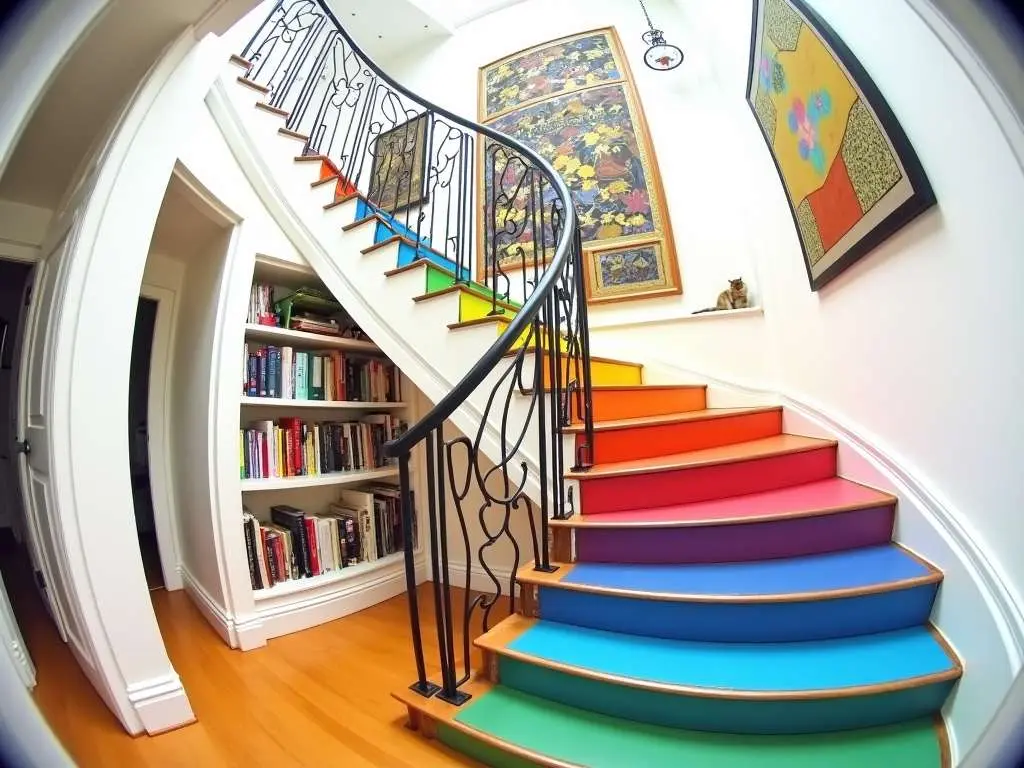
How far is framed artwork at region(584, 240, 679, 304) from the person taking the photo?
8.40ft

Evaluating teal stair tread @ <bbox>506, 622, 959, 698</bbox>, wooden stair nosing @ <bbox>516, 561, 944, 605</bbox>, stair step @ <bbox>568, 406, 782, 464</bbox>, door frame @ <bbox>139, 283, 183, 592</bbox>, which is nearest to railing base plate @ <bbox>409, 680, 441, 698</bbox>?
teal stair tread @ <bbox>506, 622, 959, 698</bbox>

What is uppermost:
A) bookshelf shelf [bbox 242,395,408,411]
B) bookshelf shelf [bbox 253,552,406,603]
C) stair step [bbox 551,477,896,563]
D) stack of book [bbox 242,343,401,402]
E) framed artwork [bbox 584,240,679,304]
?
framed artwork [bbox 584,240,679,304]

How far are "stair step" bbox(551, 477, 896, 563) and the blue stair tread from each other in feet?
0.09

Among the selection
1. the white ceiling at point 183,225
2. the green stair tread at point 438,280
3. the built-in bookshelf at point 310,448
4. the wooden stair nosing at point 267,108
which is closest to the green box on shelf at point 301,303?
the built-in bookshelf at point 310,448

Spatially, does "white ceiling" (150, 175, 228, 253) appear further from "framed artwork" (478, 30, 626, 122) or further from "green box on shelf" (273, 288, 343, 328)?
"framed artwork" (478, 30, 626, 122)

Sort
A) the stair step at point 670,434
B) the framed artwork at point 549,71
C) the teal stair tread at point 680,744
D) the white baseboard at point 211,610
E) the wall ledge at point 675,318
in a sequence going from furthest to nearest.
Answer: the framed artwork at point 549,71 → the wall ledge at point 675,318 → the white baseboard at point 211,610 → the stair step at point 670,434 → the teal stair tread at point 680,744

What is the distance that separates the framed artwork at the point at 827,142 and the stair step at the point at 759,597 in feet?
3.08

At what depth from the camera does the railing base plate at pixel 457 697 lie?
1.04 meters

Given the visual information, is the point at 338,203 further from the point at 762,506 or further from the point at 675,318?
the point at 762,506

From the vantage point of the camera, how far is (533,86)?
3.18m

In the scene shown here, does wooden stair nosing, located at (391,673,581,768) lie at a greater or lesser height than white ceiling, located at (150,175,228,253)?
lesser

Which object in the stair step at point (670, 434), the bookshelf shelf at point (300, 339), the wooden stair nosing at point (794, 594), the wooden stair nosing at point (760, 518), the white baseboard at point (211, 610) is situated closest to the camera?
the wooden stair nosing at point (794, 594)

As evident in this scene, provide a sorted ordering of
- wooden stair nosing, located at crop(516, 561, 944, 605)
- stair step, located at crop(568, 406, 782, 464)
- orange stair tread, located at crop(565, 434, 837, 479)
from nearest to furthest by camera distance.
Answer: wooden stair nosing, located at crop(516, 561, 944, 605) → orange stair tread, located at crop(565, 434, 837, 479) → stair step, located at crop(568, 406, 782, 464)

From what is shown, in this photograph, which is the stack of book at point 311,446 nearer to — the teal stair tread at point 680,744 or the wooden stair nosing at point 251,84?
the teal stair tread at point 680,744
